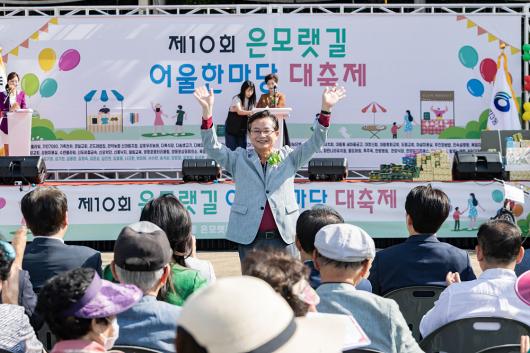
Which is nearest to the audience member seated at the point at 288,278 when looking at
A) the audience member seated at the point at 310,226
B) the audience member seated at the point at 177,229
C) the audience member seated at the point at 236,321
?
the audience member seated at the point at 236,321

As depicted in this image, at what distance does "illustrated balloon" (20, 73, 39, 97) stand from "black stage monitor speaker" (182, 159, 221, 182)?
3.09 m

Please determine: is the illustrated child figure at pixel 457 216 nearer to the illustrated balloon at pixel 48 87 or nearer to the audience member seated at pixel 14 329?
the illustrated balloon at pixel 48 87

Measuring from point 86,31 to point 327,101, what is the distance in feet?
22.8

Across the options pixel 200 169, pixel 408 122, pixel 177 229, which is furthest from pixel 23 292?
pixel 408 122

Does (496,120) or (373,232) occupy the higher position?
(496,120)

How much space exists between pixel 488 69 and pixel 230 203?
403 centimetres

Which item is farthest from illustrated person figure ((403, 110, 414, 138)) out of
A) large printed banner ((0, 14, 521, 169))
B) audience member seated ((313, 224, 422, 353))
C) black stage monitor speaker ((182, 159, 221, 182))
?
audience member seated ((313, 224, 422, 353))

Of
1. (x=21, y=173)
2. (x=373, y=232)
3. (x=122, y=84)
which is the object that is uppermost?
(x=122, y=84)

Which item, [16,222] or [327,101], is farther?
[16,222]

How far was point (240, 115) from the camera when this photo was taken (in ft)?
35.3

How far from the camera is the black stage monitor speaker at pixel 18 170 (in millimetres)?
9016

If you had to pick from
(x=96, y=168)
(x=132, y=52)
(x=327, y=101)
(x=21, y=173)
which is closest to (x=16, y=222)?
(x=21, y=173)

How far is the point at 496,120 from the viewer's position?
1115 cm

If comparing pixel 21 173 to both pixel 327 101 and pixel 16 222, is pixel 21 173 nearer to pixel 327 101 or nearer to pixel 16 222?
pixel 16 222
